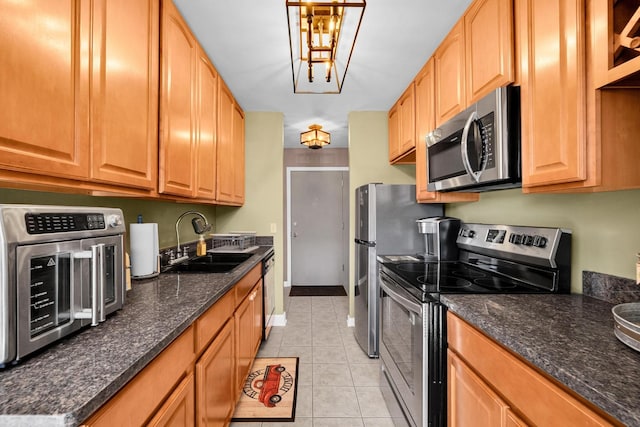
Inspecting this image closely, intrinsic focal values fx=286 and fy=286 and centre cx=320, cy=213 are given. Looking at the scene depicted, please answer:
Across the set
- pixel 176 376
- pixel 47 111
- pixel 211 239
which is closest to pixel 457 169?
pixel 176 376

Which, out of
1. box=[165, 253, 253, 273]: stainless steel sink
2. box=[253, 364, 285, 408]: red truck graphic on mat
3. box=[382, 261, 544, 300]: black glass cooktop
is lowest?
box=[253, 364, 285, 408]: red truck graphic on mat

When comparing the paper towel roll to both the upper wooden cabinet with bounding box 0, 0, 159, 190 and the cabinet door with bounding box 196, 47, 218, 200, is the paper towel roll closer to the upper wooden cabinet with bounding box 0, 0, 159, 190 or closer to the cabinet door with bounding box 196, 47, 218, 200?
the upper wooden cabinet with bounding box 0, 0, 159, 190

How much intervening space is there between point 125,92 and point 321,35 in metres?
0.99

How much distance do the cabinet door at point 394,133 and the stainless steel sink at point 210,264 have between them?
176 centimetres

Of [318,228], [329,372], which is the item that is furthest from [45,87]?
[318,228]

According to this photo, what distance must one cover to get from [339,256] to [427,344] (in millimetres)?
3538

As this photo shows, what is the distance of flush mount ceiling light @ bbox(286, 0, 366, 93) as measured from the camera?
4.41ft

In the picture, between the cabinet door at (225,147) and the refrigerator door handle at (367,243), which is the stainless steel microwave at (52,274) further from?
the refrigerator door handle at (367,243)

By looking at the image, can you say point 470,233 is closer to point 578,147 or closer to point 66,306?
point 578,147

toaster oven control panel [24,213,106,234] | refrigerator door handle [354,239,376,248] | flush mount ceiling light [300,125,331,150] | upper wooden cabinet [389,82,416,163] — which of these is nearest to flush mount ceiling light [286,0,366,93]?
flush mount ceiling light [300,125,331,150]

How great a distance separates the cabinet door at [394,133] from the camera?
113 inches

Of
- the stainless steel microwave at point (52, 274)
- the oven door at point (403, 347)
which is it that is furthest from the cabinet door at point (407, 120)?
the stainless steel microwave at point (52, 274)

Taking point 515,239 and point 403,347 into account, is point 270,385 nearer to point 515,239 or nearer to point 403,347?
point 403,347

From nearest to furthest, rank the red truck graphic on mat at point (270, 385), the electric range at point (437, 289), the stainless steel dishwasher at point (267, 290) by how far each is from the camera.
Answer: the electric range at point (437, 289) < the red truck graphic on mat at point (270, 385) < the stainless steel dishwasher at point (267, 290)
